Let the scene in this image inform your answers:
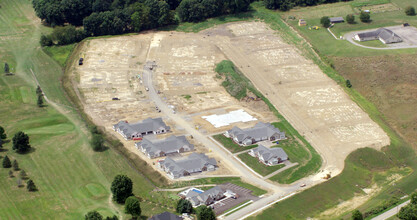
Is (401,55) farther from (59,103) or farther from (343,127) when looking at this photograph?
(59,103)

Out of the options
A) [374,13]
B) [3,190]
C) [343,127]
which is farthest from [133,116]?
[374,13]

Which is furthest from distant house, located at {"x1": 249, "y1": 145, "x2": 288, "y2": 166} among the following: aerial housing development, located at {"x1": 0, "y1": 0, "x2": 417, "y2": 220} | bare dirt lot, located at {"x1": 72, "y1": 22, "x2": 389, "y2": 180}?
bare dirt lot, located at {"x1": 72, "y1": 22, "x2": 389, "y2": 180}

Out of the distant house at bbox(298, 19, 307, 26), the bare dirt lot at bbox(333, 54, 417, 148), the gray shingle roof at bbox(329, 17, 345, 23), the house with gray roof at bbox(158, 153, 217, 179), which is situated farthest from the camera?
the gray shingle roof at bbox(329, 17, 345, 23)

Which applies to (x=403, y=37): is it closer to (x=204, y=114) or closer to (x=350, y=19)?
(x=350, y=19)

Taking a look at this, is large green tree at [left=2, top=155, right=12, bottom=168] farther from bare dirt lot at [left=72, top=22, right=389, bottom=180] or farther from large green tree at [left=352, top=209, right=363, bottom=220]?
large green tree at [left=352, top=209, right=363, bottom=220]

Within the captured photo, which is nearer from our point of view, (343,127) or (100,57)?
(343,127)

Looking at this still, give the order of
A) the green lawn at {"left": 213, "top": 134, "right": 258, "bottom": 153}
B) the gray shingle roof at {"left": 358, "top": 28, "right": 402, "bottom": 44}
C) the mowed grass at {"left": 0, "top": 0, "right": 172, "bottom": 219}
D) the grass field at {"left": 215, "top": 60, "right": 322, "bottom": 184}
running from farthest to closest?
the gray shingle roof at {"left": 358, "top": 28, "right": 402, "bottom": 44}
the green lawn at {"left": 213, "top": 134, "right": 258, "bottom": 153}
the grass field at {"left": 215, "top": 60, "right": 322, "bottom": 184}
the mowed grass at {"left": 0, "top": 0, "right": 172, "bottom": 219}
